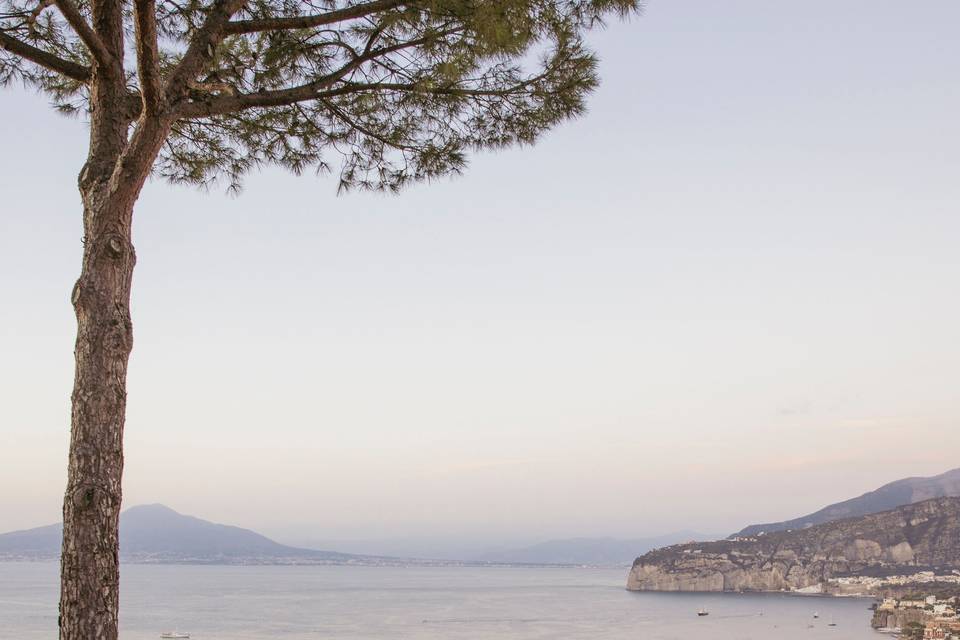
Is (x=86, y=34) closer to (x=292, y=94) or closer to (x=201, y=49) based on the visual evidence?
(x=201, y=49)

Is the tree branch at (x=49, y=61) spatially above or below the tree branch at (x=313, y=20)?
below

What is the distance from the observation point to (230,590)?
80125 millimetres

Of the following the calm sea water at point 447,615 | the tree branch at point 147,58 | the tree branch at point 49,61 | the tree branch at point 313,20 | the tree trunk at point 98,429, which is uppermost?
the tree branch at point 313,20

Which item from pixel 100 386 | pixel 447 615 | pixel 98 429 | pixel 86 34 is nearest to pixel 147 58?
pixel 86 34

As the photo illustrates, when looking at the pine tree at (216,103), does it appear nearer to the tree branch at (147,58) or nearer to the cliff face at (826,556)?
the tree branch at (147,58)

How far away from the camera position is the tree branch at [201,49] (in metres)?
3.51

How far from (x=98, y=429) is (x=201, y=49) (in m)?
1.73

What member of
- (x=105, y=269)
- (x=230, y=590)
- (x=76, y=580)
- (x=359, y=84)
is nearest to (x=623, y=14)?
(x=359, y=84)

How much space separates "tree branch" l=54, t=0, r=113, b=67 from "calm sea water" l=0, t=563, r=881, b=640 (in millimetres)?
40728

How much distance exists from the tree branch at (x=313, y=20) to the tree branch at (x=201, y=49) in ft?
0.18

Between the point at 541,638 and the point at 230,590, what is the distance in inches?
1853

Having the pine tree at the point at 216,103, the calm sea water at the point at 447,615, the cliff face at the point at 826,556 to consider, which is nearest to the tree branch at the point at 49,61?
the pine tree at the point at 216,103

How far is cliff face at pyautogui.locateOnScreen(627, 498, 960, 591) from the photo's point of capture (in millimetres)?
77188

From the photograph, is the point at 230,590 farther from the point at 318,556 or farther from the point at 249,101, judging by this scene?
the point at 318,556
